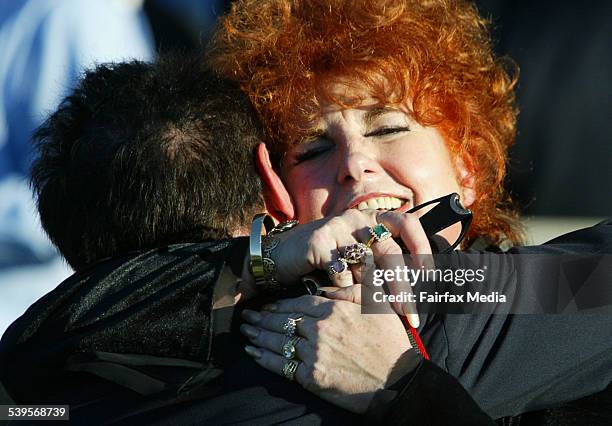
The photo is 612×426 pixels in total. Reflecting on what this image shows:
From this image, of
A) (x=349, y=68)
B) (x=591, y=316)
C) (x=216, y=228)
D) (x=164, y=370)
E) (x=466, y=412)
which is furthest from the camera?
(x=349, y=68)

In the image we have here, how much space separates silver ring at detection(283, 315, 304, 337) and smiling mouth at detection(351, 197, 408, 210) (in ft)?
1.92

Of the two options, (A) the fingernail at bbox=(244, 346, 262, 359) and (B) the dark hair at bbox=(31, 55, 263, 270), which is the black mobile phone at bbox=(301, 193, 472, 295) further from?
(B) the dark hair at bbox=(31, 55, 263, 270)

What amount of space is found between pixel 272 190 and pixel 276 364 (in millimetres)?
680

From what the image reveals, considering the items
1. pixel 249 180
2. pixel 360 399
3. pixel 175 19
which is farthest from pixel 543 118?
pixel 360 399

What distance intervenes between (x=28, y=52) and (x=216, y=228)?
246cm

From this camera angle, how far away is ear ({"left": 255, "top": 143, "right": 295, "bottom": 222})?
221 centimetres

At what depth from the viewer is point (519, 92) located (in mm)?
4188

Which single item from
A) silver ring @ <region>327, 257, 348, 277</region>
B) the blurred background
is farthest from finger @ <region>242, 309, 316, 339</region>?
the blurred background

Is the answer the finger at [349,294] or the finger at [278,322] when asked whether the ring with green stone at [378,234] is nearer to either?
the finger at [349,294]

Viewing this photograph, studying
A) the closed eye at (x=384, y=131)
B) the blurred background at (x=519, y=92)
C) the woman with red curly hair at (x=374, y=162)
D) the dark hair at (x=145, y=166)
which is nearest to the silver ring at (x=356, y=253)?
the woman with red curly hair at (x=374, y=162)

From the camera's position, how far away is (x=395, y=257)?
1.77 metres

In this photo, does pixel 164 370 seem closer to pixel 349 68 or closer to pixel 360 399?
pixel 360 399

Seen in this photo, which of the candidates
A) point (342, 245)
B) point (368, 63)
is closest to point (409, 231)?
point (342, 245)

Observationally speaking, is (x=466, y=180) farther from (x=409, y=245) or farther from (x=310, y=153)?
(x=409, y=245)
